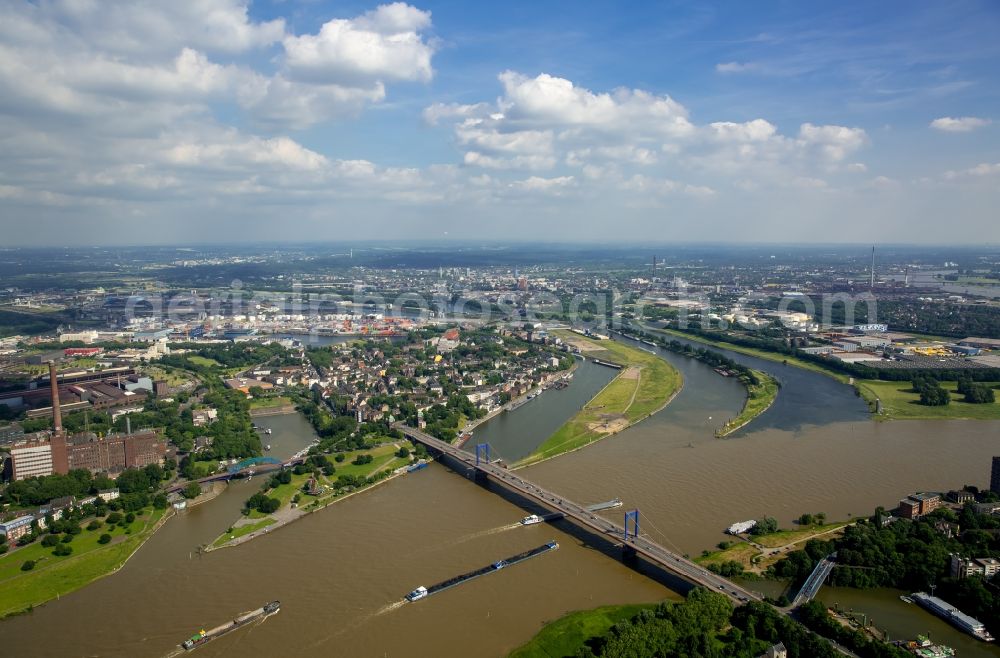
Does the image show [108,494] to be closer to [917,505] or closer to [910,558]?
[910,558]

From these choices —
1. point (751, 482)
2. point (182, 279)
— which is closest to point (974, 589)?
point (751, 482)

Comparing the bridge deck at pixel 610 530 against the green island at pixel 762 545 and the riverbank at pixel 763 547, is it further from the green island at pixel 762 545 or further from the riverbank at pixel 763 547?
the riverbank at pixel 763 547

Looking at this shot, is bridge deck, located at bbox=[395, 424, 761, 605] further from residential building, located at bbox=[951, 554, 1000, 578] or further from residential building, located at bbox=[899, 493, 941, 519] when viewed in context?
residential building, located at bbox=[899, 493, 941, 519]

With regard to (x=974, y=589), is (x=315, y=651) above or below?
below

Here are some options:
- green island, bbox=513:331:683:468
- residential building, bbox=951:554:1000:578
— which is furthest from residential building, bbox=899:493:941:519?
green island, bbox=513:331:683:468

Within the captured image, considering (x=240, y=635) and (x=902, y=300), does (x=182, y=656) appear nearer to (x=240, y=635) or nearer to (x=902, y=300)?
(x=240, y=635)

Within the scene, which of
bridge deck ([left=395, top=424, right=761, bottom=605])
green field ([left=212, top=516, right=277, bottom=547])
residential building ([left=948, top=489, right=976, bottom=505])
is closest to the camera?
bridge deck ([left=395, top=424, right=761, bottom=605])

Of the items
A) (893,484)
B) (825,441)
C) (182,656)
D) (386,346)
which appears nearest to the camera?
(182,656)

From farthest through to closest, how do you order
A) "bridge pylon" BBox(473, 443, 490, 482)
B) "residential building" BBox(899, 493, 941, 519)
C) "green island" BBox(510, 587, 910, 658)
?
"bridge pylon" BBox(473, 443, 490, 482), "residential building" BBox(899, 493, 941, 519), "green island" BBox(510, 587, 910, 658)

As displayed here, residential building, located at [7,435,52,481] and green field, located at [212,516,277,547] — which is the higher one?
residential building, located at [7,435,52,481]
